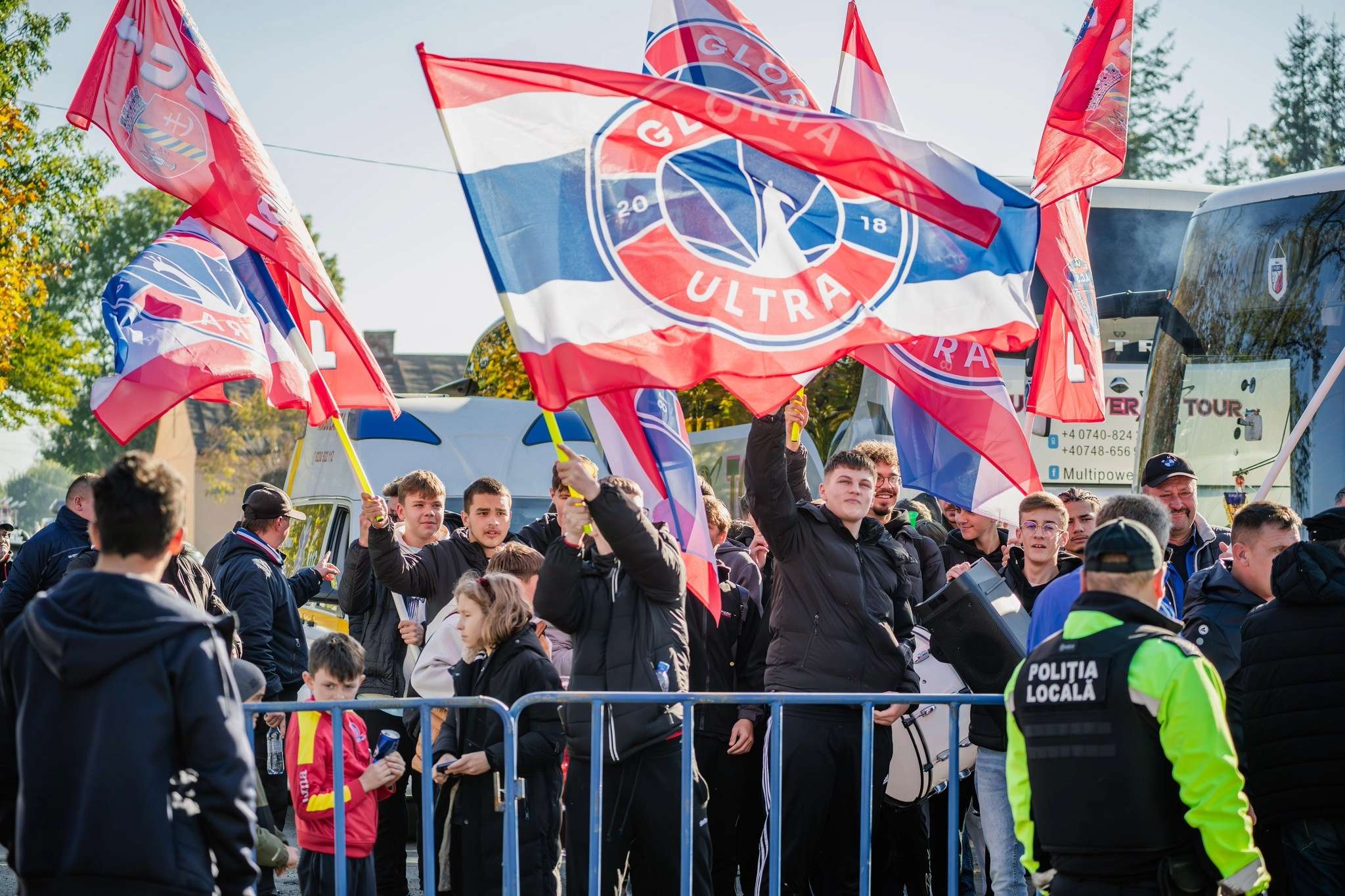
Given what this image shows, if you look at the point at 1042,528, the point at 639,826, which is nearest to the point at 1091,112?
the point at 1042,528

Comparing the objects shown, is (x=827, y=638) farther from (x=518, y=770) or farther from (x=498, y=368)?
(x=498, y=368)

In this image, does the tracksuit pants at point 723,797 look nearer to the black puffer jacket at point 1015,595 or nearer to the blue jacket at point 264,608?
the black puffer jacket at point 1015,595

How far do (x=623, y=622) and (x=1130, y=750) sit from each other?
2.50m

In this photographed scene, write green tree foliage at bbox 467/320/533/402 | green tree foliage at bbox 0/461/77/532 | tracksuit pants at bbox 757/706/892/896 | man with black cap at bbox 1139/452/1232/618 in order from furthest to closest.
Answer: green tree foliage at bbox 0/461/77/532 → green tree foliage at bbox 467/320/533/402 → man with black cap at bbox 1139/452/1232/618 → tracksuit pants at bbox 757/706/892/896

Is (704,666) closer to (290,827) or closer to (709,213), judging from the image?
(709,213)

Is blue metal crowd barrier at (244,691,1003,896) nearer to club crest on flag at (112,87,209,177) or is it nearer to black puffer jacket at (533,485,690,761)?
black puffer jacket at (533,485,690,761)

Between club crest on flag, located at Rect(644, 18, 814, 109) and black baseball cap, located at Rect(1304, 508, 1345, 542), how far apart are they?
3.06 m

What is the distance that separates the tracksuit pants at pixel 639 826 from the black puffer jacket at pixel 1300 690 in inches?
83.5

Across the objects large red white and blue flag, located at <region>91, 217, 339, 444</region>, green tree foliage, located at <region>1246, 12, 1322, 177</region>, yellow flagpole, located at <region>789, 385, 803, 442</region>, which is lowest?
yellow flagpole, located at <region>789, 385, 803, 442</region>

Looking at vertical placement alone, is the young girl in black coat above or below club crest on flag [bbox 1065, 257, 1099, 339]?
below

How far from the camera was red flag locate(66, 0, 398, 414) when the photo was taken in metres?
6.25

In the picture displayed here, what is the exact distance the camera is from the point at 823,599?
6.31 meters

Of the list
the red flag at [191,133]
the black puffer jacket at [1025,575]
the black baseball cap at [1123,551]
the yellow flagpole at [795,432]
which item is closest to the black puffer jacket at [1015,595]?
the black puffer jacket at [1025,575]

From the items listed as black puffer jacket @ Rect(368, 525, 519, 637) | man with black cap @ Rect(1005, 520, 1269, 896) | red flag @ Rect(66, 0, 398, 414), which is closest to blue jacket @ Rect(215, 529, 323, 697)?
black puffer jacket @ Rect(368, 525, 519, 637)
